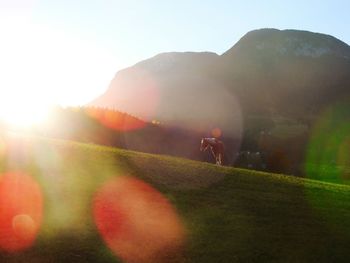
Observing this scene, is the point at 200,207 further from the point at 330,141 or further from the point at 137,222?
the point at 330,141

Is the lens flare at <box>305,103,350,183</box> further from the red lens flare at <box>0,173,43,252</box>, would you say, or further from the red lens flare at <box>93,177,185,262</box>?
the red lens flare at <box>0,173,43,252</box>

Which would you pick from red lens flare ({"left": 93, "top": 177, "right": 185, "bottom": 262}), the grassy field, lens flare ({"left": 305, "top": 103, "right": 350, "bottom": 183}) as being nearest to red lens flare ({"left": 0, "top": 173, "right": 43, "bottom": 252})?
the grassy field

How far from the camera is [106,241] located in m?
14.0

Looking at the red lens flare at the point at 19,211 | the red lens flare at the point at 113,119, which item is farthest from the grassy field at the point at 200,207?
the red lens flare at the point at 113,119

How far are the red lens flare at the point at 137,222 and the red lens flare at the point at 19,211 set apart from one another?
195 cm

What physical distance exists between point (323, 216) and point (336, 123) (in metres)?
173

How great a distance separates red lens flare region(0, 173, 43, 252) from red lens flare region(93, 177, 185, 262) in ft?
6.39

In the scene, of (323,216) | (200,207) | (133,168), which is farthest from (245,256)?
(133,168)

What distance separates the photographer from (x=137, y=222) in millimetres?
15617

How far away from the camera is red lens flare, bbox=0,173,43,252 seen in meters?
13.4

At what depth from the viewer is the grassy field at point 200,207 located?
550 inches

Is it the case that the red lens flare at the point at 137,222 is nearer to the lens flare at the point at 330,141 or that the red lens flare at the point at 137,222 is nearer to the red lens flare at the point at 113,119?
the red lens flare at the point at 113,119

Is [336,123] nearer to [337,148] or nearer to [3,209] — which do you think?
[337,148]

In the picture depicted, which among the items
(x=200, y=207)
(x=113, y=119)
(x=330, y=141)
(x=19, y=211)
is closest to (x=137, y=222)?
(x=200, y=207)
